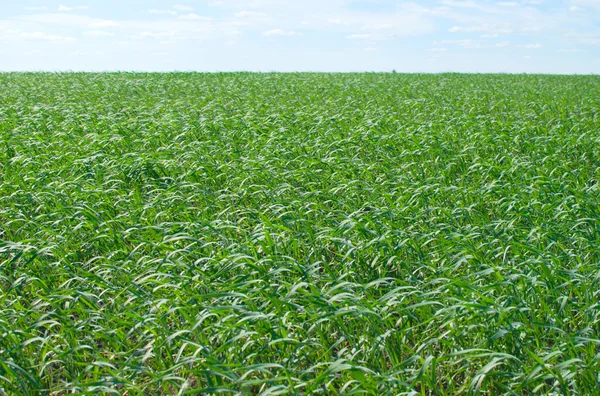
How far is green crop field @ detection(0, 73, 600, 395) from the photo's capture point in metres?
3.39

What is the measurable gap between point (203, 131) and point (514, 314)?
7.97 meters

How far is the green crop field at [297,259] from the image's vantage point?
3.39 metres

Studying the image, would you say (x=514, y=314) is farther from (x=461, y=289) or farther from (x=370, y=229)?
(x=370, y=229)

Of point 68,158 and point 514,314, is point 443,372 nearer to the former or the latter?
point 514,314

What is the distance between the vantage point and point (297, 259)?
504 cm

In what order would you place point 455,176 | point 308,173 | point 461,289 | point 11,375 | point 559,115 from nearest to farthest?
point 11,375
point 461,289
point 308,173
point 455,176
point 559,115

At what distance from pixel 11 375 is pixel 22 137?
7.92m

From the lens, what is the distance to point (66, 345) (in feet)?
12.4

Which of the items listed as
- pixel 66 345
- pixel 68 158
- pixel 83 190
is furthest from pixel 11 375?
pixel 68 158

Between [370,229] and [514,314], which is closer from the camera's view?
[514,314]

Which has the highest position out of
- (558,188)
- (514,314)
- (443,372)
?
(558,188)

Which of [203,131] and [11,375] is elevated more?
[203,131]

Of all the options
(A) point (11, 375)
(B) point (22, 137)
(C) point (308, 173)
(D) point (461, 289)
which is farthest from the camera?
(B) point (22, 137)

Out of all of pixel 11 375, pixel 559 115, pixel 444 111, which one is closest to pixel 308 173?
pixel 11 375
